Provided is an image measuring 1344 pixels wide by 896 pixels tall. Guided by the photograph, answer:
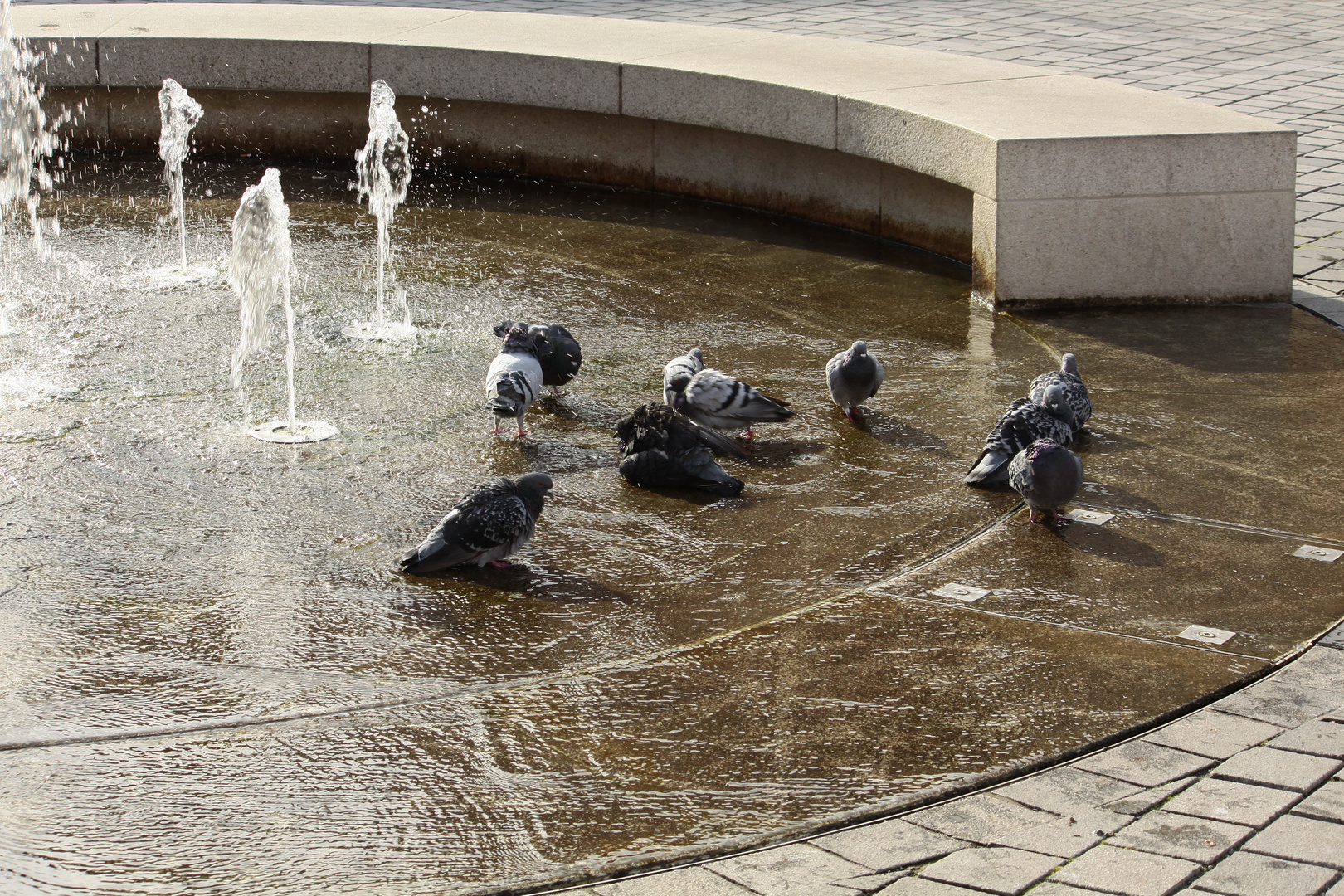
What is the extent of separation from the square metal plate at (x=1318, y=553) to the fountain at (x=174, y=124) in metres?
7.64

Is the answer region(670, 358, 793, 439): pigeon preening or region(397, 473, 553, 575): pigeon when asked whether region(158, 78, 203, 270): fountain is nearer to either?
region(670, 358, 793, 439): pigeon preening

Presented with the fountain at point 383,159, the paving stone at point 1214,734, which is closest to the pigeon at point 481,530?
the paving stone at point 1214,734

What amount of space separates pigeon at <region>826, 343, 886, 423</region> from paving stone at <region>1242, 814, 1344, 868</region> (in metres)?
2.84

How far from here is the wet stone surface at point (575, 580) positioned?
11.0 ft

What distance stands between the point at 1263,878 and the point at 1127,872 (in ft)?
0.92

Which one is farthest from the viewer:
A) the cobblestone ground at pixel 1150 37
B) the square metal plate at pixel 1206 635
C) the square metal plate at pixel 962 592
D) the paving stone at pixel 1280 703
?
the cobblestone ground at pixel 1150 37

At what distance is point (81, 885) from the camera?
3.04 meters

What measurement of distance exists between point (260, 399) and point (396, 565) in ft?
5.87

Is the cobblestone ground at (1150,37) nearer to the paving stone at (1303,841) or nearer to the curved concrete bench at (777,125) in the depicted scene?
the curved concrete bench at (777,125)

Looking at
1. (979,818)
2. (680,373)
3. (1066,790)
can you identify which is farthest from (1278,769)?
(680,373)

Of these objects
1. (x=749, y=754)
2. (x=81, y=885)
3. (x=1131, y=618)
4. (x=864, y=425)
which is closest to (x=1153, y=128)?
(x=864, y=425)

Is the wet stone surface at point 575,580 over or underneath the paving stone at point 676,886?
over

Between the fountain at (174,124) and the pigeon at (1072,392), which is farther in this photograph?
the fountain at (174,124)

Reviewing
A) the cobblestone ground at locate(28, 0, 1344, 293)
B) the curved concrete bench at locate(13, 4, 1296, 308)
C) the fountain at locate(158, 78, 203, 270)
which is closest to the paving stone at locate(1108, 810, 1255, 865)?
the curved concrete bench at locate(13, 4, 1296, 308)
